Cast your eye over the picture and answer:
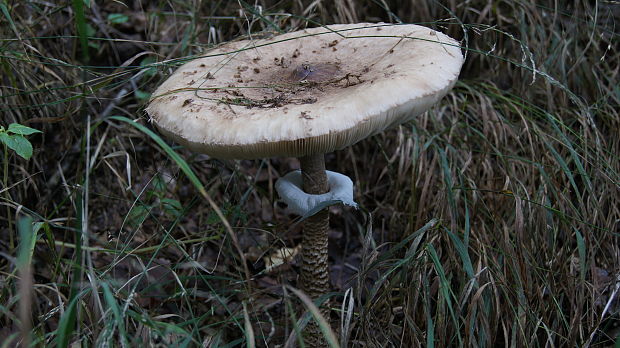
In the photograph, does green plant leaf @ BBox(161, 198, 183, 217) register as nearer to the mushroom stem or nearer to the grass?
the grass

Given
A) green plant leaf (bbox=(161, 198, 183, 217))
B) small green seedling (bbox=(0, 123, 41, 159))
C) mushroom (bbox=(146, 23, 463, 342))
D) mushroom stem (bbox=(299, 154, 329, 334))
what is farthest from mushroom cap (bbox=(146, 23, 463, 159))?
green plant leaf (bbox=(161, 198, 183, 217))

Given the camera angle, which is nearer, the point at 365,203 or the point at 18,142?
the point at 18,142

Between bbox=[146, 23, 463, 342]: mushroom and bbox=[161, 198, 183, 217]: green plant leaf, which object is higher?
bbox=[146, 23, 463, 342]: mushroom

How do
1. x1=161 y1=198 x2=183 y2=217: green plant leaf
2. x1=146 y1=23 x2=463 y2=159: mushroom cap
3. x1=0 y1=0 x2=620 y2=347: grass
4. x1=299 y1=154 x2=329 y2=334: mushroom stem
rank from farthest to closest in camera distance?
x1=161 y1=198 x2=183 y2=217: green plant leaf, x1=299 y1=154 x2=329 y2=334: mushroom stem, x1=0 y1=0 x2=620 y2=347: grass, x1=146 y1=23 x2=463 y2=159: mushroom cap

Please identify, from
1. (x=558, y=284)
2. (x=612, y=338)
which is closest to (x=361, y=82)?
→ (x=558, y=284)

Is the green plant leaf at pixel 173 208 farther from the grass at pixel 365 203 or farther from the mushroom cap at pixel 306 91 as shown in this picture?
the mushroom cap at pixel 306 91

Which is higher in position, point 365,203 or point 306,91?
point 306,91

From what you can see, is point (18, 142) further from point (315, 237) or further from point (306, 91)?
point (315, 237)

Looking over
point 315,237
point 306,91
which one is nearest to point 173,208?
point 315,237
